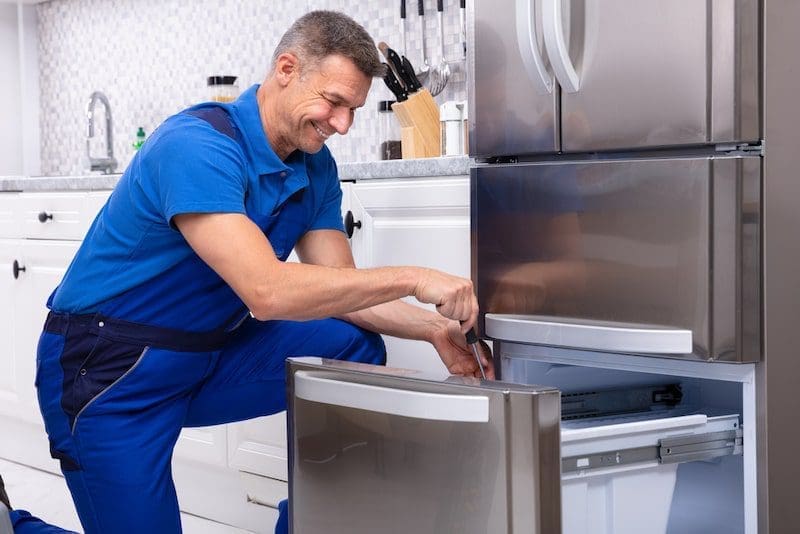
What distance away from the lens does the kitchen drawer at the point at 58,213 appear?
2.77 m

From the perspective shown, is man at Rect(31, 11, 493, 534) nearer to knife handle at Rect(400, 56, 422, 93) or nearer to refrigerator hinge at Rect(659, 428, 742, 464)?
refrigerator hinge at Rect(659, 428, 742, 464)

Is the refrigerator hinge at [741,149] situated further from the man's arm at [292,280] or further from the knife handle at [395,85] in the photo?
the knife handle at [395,85]

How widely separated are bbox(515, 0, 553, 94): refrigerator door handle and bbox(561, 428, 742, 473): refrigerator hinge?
Result: 499 mm

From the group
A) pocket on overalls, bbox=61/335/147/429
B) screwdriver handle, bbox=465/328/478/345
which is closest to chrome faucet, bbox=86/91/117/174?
pocket on overalls, bbox=61/335/147/429

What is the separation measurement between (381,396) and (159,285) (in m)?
0.58

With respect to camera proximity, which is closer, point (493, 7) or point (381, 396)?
point (381, 396)

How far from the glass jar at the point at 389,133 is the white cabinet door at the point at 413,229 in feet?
1.42

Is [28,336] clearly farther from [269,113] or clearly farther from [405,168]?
[269,113]

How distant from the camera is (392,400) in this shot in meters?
1.27

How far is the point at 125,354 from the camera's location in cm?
170

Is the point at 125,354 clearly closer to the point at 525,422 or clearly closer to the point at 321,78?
the point at 321,78

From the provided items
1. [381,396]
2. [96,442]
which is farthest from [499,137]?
[96,442]

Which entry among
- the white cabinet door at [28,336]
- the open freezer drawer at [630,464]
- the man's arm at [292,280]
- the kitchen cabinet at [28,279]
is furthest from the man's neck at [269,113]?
the white cabinet door at [28,336]

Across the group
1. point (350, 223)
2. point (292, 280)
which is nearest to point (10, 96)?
point (350, 223)
